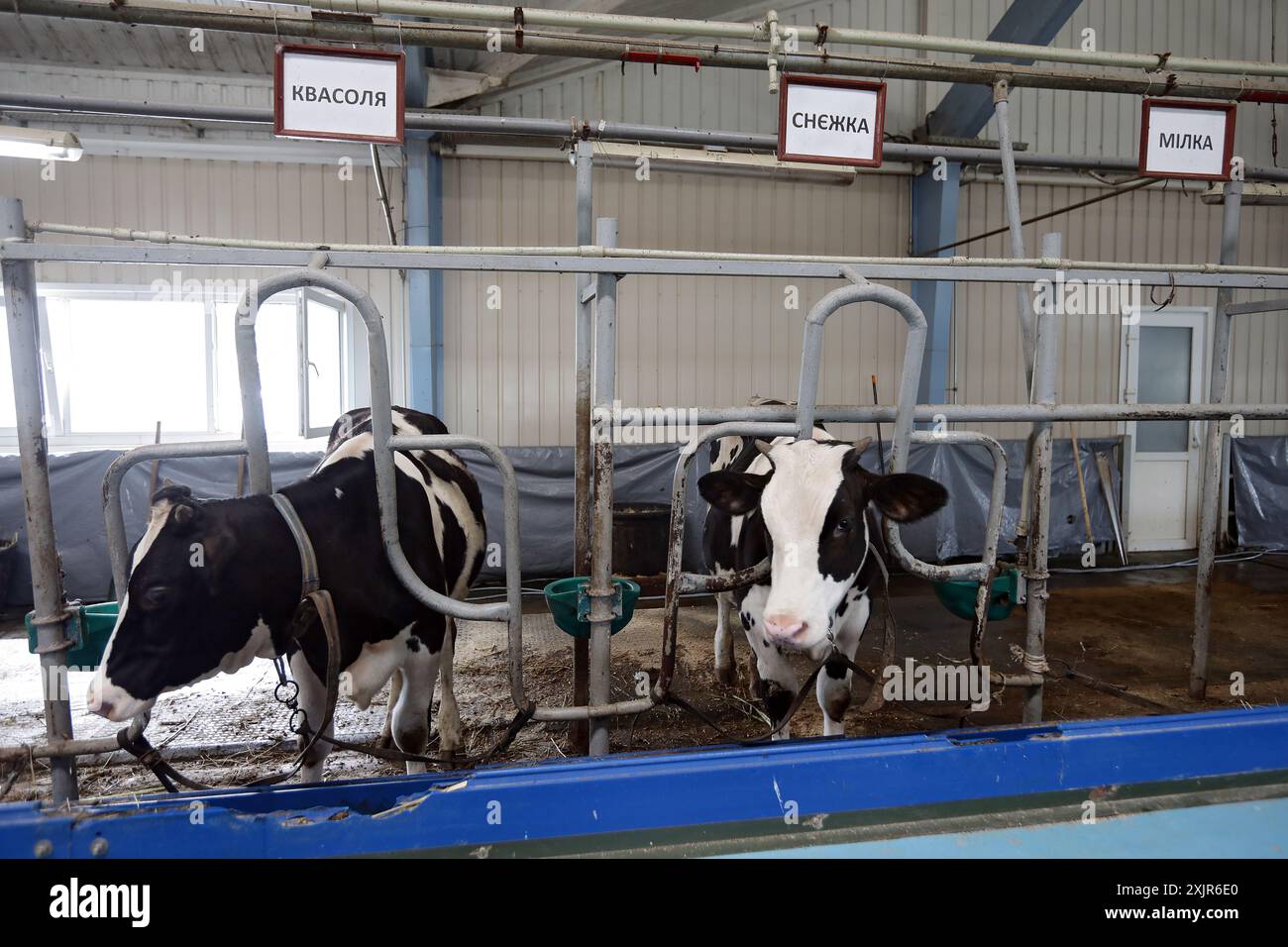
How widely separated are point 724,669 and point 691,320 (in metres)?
4.40

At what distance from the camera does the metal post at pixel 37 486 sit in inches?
75.8

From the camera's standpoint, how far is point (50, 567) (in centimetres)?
200

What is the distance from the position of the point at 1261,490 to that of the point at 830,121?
26.7ft

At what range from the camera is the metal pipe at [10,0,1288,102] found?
2.27 m

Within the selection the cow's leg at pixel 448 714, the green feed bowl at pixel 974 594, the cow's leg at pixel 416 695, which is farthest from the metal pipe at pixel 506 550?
the green feed bowl at pixel 974 594

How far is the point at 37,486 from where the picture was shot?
77.3 inches

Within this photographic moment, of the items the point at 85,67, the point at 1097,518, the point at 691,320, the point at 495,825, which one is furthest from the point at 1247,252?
the point at 85,67

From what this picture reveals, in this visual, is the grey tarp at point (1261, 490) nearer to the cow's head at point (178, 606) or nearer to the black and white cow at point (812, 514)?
the black and white cow at point (812, 514)

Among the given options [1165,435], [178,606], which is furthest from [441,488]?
[1165,435]

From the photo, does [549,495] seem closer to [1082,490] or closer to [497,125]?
[497,125]

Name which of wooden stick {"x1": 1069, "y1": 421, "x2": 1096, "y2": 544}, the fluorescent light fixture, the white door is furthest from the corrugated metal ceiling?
the white door

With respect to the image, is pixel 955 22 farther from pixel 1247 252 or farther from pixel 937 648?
pixel 937 648

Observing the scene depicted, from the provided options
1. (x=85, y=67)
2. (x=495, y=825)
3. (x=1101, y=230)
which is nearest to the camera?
(x=495, y=825)

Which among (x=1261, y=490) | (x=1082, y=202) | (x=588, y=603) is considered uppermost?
(x=1082, y=202)
